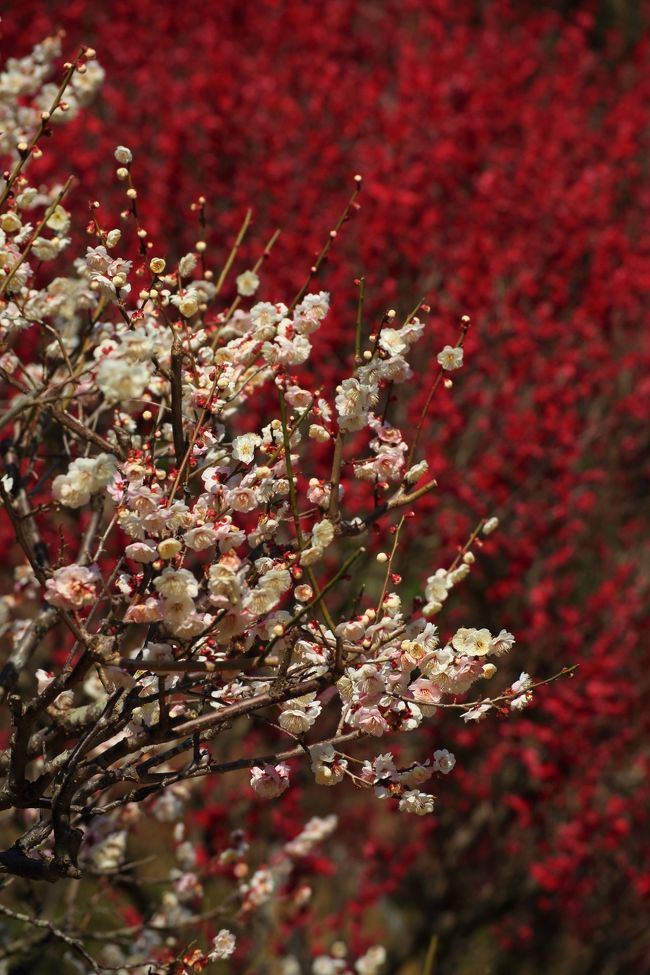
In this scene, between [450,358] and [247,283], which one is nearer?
[450,358]

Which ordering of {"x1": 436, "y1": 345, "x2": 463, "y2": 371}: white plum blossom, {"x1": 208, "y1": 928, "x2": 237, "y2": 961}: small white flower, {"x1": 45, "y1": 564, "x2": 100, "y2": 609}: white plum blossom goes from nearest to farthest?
{"x1": 45, "y1": 564, "x2": 100, "y2": 609}: white plum blossom < {"x1": 436, "y1": 345, "x2": 463, "y2": 371}: white plum blossom < {"x1": 208, "y1": 928, "x2": 237, "y2": 961}: small white flower

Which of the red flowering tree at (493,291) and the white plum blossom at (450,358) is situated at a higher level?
the red flowering tree at (493,291)

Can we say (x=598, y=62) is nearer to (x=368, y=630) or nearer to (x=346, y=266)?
(x=346, y=266)

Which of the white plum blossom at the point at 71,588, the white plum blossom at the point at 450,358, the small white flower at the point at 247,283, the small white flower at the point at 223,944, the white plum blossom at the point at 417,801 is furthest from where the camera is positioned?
the small white flower at the point at 247,283

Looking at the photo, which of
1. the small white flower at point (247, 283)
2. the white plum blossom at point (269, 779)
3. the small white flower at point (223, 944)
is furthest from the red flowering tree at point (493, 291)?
the white plum blossom at point (269, 779)

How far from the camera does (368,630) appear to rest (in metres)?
2.22

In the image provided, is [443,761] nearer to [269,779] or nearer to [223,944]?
[269,779]

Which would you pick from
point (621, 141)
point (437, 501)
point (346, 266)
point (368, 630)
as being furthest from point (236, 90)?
point (368, 630)

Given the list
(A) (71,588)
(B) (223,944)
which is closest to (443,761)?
(A) (71,588)

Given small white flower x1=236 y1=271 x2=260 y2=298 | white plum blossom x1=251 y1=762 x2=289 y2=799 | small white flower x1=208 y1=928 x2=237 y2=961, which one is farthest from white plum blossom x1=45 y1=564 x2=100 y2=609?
small white flower x1=208 y1=928 x2=237 y2=961

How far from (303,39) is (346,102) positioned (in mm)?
1315

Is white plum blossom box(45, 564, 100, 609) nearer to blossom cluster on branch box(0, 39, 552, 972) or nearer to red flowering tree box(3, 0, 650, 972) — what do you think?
blossom cluster on branch box(0, 39, 552, 972)

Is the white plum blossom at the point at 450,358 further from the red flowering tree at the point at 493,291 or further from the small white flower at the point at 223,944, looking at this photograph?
the red flowering tree at the point at 493,291

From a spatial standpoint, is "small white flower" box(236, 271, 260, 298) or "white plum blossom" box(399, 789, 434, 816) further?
"small white flower" box(236, 271, 260, 298)
